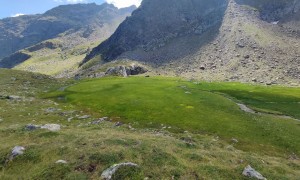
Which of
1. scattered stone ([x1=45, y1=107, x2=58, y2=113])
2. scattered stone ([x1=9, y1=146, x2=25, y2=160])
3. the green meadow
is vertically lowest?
scattered stone ([x1=45, y1=107, x2=58, y2=113])

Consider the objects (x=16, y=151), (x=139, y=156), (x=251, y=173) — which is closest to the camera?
(x=251, y=173)

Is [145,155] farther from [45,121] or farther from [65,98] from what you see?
[65,98]

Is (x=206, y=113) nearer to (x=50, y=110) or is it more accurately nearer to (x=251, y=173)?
(x=251, y=173)

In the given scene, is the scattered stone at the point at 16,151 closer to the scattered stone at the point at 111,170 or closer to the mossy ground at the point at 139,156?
the mossy ground at the point at 139,156

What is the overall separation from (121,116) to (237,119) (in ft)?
71.8

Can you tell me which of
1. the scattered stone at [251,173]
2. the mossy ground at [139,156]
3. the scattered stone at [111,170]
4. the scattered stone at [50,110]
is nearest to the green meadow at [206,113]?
the mossy ground at [139,156]

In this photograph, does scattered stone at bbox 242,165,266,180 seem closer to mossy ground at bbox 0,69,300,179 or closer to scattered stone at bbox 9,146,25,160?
mossy ground at bbox 0,69,300,179

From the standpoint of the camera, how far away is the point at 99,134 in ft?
141

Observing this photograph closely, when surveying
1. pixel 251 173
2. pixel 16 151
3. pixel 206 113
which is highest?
pixel 16 151

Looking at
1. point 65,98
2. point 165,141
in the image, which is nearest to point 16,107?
point 65,98

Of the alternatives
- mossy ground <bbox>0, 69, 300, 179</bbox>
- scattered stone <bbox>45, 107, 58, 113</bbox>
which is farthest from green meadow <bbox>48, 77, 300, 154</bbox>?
scattered stone <bbox>45, 107, 58, 113</bbox>

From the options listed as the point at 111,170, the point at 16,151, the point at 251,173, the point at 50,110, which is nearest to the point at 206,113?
the point at 251,173

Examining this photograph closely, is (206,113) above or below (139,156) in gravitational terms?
below

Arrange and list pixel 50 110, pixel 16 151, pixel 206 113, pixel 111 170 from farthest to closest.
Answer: pixel 50 110
pixel 206 113
pixel 16 151
pixel 111 170
